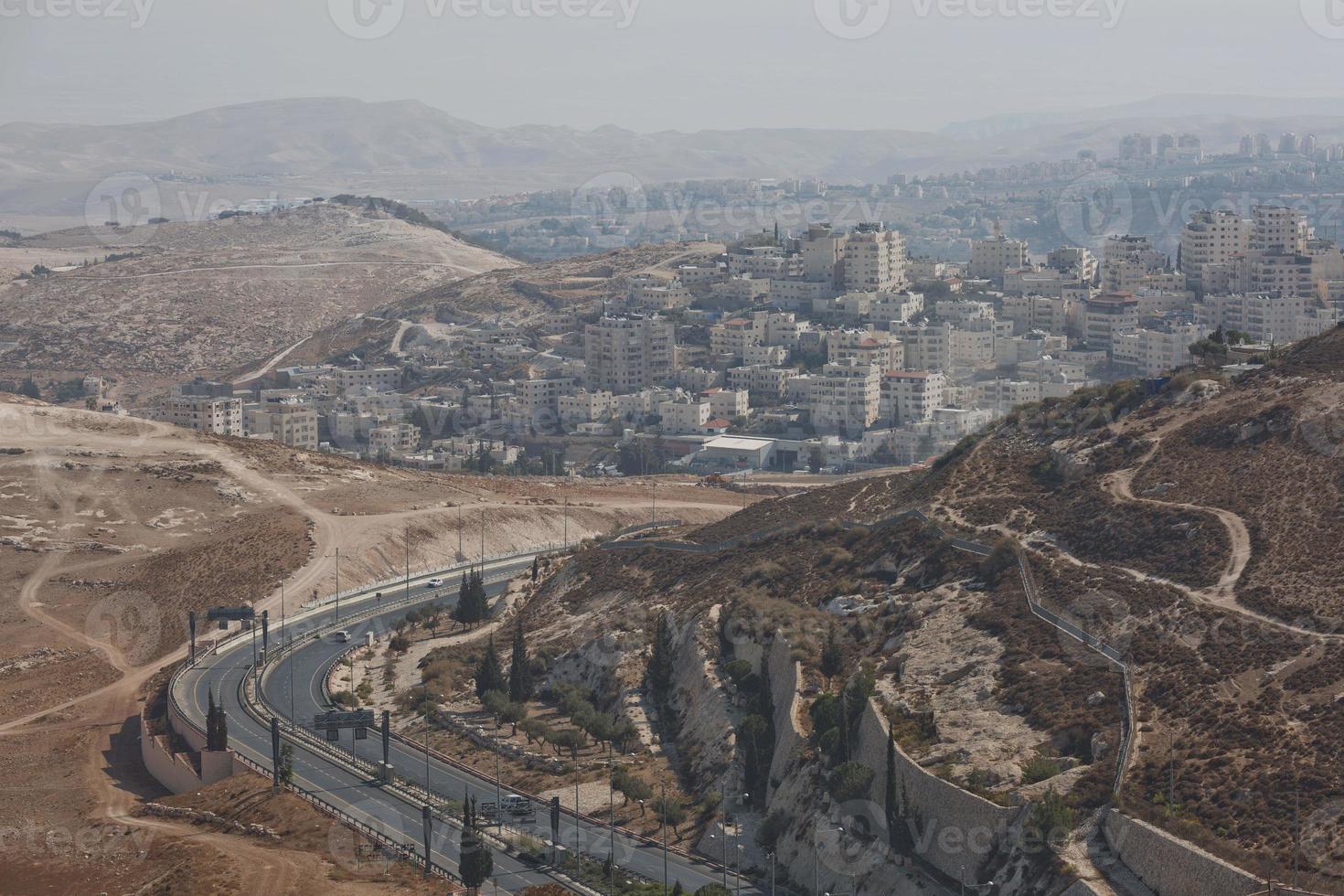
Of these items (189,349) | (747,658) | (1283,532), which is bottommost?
(189,349)

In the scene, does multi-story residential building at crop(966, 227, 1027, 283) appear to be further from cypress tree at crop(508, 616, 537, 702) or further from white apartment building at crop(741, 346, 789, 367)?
cypress tree at crop(508, 616, 537, 702)

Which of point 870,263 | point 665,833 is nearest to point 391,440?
point 870,263

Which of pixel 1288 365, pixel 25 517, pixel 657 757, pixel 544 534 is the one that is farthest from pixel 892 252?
pixel 657 757

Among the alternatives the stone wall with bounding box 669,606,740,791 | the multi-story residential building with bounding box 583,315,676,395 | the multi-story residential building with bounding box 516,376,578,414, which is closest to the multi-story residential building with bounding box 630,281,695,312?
the multi-story residential building with bounding box 583,315,676,395

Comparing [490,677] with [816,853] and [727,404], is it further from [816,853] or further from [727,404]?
[727,404]

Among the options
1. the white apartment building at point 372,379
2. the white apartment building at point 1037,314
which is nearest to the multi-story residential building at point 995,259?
the white apartment building at point 1037,314

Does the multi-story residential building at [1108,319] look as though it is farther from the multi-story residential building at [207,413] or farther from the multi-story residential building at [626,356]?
the multi-story residential building at [207,413]

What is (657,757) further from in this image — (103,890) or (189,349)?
(189,349)
